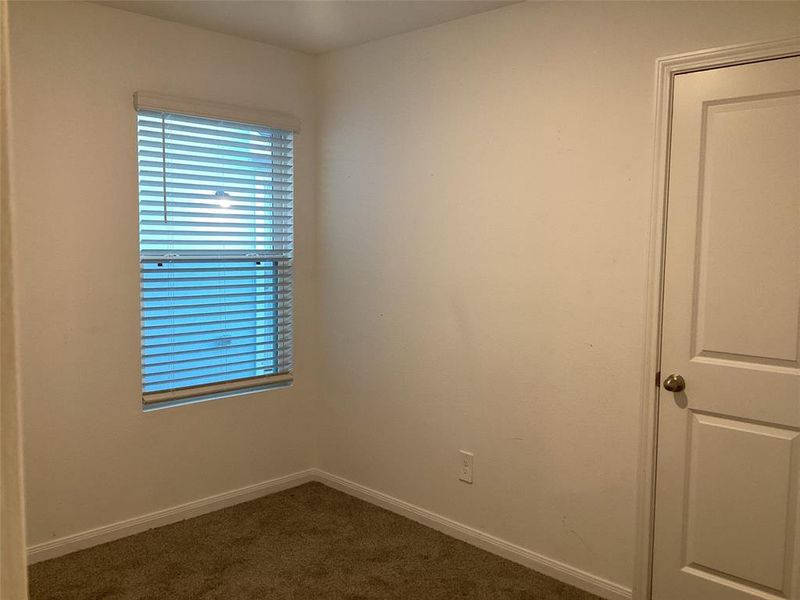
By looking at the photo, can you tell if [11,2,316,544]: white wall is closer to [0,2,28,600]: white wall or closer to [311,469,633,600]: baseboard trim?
[311,469,633,600]: baseboard trim

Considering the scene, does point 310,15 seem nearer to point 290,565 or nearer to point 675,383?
point 675,383

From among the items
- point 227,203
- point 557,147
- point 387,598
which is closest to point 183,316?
point 227,203

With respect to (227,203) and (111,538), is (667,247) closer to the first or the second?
(227,203)

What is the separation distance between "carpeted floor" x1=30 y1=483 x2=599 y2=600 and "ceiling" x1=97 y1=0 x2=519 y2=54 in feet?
8.06

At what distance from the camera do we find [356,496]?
380 centimetres

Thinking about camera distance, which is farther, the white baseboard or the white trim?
the white trim

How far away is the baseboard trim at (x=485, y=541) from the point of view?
2756 mm

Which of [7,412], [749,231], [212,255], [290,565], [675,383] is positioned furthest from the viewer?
[212,255]

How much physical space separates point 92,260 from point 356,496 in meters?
1.86

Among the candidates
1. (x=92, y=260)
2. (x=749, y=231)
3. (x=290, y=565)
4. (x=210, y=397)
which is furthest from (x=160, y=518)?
(x=749, y=231)

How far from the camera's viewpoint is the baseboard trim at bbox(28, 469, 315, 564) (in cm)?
303

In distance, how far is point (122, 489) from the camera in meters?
3.25

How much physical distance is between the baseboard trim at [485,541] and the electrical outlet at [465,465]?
0.23m

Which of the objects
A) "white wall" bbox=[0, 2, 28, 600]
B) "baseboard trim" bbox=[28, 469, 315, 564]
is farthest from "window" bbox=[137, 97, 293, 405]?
"white wall" bbox=[0, 2, 28, 600]
